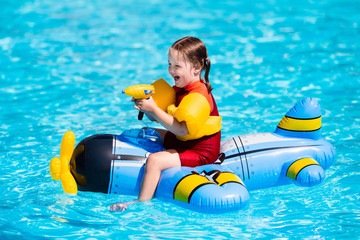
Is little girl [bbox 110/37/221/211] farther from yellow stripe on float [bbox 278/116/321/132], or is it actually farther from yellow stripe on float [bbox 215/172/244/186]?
yellow stripe on float [bbox 278/116/321/132]

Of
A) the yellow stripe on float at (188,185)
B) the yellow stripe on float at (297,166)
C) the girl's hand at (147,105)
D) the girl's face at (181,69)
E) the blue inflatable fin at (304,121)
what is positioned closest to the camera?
the yellow stripe on float at (188,185)

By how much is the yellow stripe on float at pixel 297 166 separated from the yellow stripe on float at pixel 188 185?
0.80 meters

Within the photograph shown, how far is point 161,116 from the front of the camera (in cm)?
473

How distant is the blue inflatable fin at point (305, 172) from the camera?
15.9 feet

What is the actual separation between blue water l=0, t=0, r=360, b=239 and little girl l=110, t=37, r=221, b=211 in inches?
13.7

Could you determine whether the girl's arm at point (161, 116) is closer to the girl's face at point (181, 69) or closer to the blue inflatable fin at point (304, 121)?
the girl's face at point (181, 69)

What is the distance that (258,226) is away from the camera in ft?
15.1

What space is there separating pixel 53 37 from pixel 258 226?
21.2 feet

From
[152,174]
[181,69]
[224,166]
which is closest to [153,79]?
[181,69]

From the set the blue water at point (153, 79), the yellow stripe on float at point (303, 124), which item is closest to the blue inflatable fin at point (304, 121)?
the yellow stripe on float at point (303, 124)

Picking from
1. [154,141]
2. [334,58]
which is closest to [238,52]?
[334,58]

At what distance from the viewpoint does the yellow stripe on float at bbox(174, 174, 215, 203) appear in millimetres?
4574

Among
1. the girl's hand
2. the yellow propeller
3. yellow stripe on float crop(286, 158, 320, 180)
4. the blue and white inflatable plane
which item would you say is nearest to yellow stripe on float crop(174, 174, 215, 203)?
the blue and white inflatable plane

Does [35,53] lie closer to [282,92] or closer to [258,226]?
[282,92]
